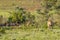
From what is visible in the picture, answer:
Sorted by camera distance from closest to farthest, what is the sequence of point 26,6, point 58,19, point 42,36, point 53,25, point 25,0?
point 42,36 < point 53,25 < point 58,19 < point 26,6 < point 25,0

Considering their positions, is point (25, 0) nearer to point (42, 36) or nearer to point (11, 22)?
point (11, 22)

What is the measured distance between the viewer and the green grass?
9383 millimetres

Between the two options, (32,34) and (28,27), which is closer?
(32,34)

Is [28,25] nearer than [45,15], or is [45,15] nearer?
[28,25]

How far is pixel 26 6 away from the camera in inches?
627

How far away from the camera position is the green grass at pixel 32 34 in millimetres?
9383

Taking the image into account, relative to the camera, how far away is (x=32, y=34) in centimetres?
990

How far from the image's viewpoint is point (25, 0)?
17359 mm

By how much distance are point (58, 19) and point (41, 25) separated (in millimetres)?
1864

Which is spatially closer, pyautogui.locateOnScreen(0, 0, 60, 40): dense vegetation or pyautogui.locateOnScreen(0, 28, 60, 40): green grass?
pyautogui.locateOnScreen(0, 28, 60, 40): green grass

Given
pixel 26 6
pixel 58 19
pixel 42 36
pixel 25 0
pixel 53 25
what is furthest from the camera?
pixel 25 0

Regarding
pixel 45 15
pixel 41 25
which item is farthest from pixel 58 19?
pixel 41 25

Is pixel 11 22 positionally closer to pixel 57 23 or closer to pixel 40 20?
pixel 40 20

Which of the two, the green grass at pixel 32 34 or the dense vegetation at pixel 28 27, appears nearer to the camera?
the green grass at pixel 32 34
